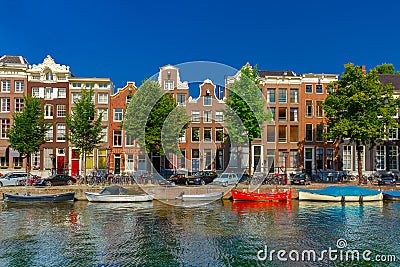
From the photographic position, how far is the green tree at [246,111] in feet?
132

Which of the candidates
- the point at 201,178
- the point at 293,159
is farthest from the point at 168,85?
the point at 293,159

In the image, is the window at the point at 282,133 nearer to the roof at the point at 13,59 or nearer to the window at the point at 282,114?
the window at the point at 282,114

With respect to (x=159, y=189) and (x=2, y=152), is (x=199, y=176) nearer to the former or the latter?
(x=159, y=189)

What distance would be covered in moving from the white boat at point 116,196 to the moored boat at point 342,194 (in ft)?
49.9

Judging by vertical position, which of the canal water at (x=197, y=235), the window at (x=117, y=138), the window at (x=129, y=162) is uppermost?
the window at (x=117, y=138)

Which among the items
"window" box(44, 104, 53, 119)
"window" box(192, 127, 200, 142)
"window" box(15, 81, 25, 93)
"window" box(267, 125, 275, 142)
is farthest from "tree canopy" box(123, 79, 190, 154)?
"window" box(15, 81, 25, 93)

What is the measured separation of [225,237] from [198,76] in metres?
10.4

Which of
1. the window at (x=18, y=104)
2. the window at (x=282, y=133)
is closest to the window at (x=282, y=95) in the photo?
the window at (x=282, y=133)

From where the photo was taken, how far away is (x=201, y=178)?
1694 inches

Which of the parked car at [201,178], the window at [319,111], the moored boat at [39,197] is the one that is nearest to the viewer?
the moored boat at [39,197]

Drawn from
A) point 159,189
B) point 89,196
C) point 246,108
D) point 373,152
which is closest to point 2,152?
point 89,196

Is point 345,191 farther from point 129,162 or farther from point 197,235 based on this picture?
point 129,162

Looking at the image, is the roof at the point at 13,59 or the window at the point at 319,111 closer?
the window at the point at 319,111

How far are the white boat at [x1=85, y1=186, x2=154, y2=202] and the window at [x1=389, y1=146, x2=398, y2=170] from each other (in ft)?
109
